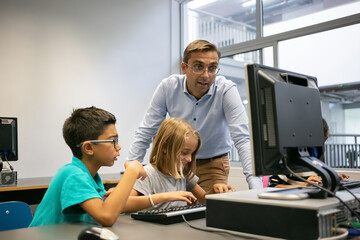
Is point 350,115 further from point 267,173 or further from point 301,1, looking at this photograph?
point 267,173

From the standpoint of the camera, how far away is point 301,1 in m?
3.86

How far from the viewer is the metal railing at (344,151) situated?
338cm

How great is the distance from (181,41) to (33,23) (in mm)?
2058

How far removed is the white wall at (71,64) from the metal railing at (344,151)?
180cm

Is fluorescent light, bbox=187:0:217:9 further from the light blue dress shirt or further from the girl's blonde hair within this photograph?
the girl's blonde hair

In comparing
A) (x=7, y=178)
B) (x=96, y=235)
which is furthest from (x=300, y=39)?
(x=96, y=235)

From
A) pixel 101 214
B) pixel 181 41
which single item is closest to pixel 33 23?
pixel 181 41

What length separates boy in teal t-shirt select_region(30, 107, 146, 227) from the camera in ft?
3.79

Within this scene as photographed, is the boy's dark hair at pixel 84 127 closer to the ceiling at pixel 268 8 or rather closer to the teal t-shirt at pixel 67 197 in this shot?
the teal t-shirt at pixel 67 197

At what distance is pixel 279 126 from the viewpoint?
94 cm

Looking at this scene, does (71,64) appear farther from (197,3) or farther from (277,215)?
(277,215)

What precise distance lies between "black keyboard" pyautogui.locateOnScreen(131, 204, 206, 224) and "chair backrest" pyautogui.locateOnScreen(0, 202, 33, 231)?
34.9 inches

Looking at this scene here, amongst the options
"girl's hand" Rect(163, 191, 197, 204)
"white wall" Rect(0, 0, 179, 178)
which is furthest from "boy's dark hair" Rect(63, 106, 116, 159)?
"white wall" Rect(0, 0, 179, 178)

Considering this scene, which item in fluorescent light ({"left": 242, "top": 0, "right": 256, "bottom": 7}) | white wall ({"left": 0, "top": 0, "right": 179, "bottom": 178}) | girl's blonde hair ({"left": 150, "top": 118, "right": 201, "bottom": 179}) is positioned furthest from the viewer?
fluorescent light ({"left": 242, "top": 0, "right": 256, "bottom": 7})
